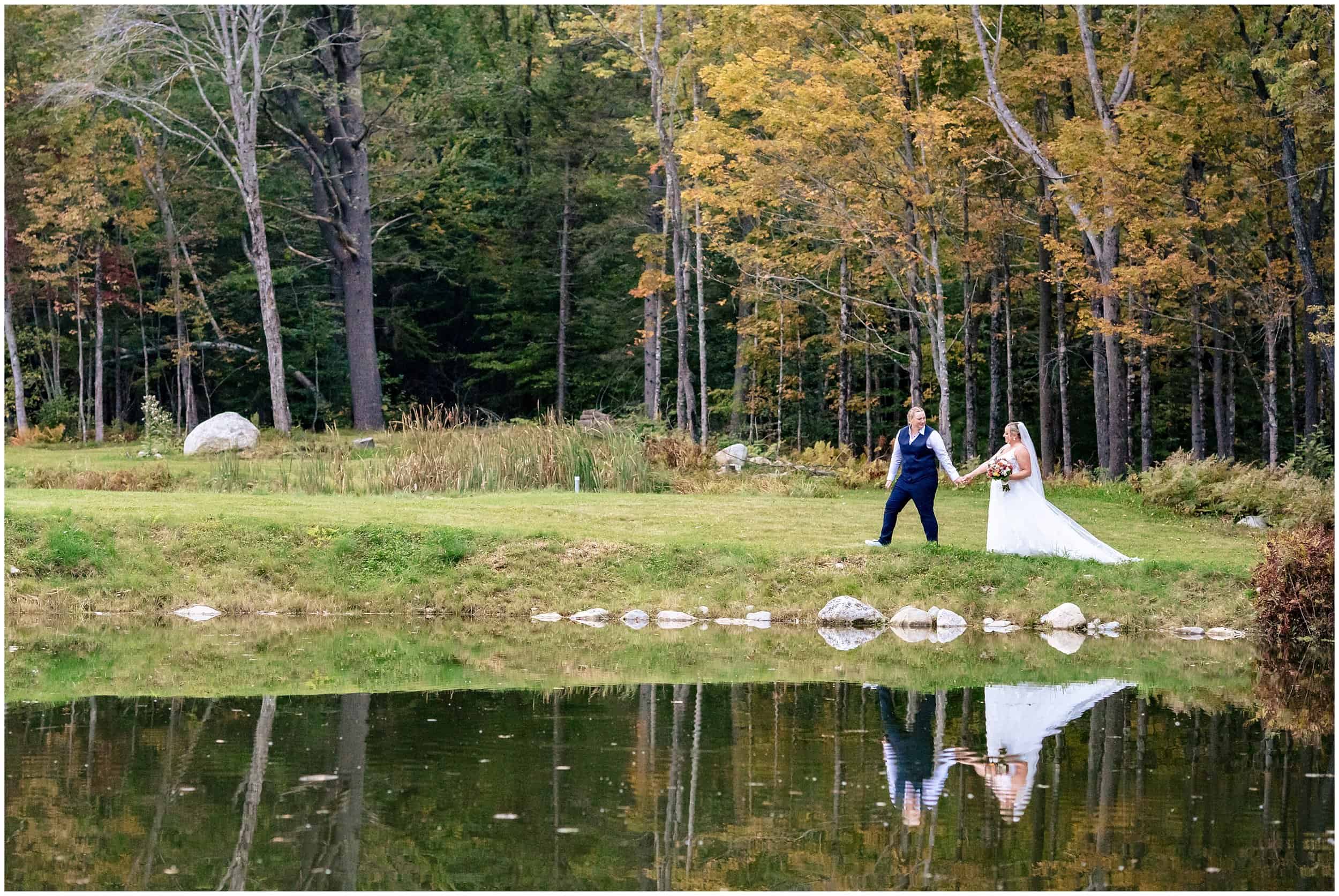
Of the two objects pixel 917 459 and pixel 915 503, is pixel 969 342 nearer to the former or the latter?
pixel 915 503

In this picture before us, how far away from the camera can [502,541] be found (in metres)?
16.8

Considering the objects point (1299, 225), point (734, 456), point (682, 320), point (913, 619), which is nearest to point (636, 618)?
point (913, 619)

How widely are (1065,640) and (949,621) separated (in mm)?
1220

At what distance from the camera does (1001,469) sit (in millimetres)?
15992

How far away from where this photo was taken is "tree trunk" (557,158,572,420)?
40.6 metres

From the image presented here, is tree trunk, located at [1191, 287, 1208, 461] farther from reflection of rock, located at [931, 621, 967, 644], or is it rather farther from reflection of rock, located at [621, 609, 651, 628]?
reflection of rock, located at [621, 609, 651, 628]

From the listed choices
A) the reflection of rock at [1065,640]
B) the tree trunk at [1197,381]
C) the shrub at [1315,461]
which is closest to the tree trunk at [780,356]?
the tree trunk at [1197,381]

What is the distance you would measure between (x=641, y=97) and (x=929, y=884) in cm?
3504

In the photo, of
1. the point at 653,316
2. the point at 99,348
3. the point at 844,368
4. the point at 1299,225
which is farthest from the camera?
the point at 653,316

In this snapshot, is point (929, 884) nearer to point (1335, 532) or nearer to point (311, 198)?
point (1335, 532)

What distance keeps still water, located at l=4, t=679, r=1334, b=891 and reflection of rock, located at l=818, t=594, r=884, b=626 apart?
4.30m

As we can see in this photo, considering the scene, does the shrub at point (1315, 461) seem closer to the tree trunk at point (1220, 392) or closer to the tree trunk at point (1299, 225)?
the tree trunk at point (1299, 225)

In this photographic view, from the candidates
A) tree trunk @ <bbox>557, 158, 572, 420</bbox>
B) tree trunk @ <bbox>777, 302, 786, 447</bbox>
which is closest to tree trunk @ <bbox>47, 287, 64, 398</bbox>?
tree trunk @ <bbox>557, 158, 572, 420</bbox>

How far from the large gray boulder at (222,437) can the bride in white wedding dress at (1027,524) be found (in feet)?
53.7
